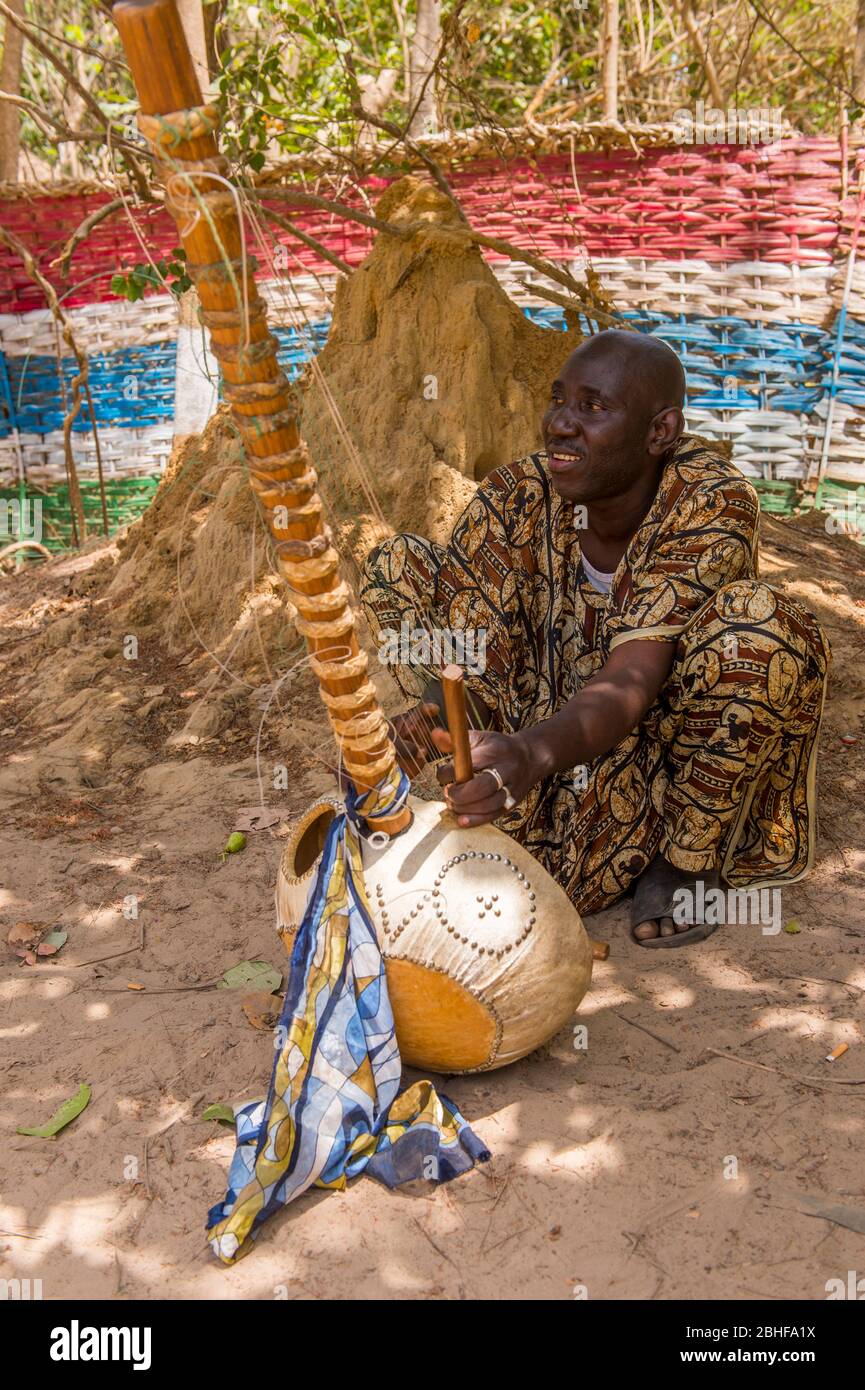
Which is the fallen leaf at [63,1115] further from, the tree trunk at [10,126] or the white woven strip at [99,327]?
the tree trunk at [10,126]

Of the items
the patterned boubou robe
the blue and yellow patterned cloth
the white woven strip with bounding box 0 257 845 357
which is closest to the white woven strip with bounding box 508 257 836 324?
the white woven strip with bounding box 0 257 845 357

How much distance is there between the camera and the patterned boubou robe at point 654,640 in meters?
2.66

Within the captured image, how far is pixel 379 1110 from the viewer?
2.10 m

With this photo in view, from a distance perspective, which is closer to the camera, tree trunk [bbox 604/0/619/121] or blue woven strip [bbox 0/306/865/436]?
blue woven strip [bbox 0/306/865/436]

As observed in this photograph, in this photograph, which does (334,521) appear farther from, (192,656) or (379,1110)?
(379,1110)

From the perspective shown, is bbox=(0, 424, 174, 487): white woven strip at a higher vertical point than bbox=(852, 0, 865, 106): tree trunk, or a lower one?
lower

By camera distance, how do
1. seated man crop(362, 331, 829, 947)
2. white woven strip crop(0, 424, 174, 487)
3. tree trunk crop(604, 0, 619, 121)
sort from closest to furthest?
seated man crop(362, 331, 829, 947) < white woven strip crop(0, 424, 174, 487) < tree trunk crop(604, 0, 619, 121)

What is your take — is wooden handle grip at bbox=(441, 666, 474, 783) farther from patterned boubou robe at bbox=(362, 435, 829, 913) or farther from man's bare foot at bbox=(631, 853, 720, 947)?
man's bare foot at bbox=(631, 853, 720, 947)

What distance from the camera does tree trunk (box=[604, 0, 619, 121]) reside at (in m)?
7.32

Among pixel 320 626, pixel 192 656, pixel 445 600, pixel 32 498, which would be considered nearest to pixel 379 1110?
pixel 320 626

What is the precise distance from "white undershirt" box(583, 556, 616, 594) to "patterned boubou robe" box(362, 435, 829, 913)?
2cm

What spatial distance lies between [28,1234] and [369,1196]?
1.94 feet

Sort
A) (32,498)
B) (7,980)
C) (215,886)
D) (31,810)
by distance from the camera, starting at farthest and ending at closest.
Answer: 1. (32,498)
2. (31,810)
3. (215,886)
4. (7,980)

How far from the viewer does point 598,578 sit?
2.96 metres
